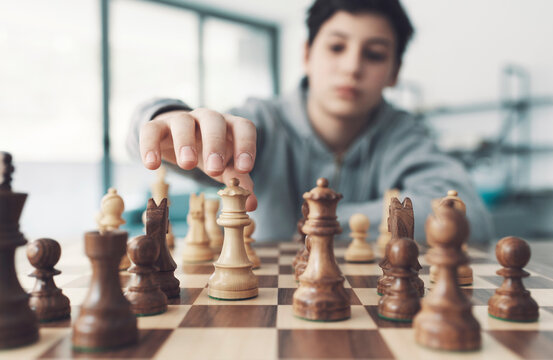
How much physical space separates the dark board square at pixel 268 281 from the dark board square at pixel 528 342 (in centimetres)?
49

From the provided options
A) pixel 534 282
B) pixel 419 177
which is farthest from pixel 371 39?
pixel 534 282

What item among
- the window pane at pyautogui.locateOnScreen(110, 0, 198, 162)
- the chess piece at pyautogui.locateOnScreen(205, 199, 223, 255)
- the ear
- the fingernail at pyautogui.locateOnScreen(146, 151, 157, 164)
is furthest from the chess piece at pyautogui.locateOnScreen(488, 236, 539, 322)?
the window pane at pyautogui.locateOnScreen(110, 0, 198, 162)

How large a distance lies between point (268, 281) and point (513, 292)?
533 millimetres

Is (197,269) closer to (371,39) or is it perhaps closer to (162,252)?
(162,252)

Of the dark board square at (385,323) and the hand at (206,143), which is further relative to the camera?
the hand at (206,143)

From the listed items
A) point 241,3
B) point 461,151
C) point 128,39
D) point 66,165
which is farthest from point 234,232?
point 241,3

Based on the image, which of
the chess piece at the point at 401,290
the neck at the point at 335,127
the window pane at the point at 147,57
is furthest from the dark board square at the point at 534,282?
the window pane at the point at 147,57

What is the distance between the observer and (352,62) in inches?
79.9

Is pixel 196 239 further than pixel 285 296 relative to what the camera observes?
Yes

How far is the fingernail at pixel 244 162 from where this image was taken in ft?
3.24

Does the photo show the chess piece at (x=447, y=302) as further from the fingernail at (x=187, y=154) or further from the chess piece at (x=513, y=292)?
the fingernail at (x=187, y=154)

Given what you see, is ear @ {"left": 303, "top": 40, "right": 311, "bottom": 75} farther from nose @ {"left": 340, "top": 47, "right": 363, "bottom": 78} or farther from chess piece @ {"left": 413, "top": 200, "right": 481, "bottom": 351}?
chess piece @ {"left": 413, "top": 200, "right": 481, "bottom": 351}

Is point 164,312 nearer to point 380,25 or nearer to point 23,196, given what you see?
point 23,196

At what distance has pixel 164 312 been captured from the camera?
0.79m
